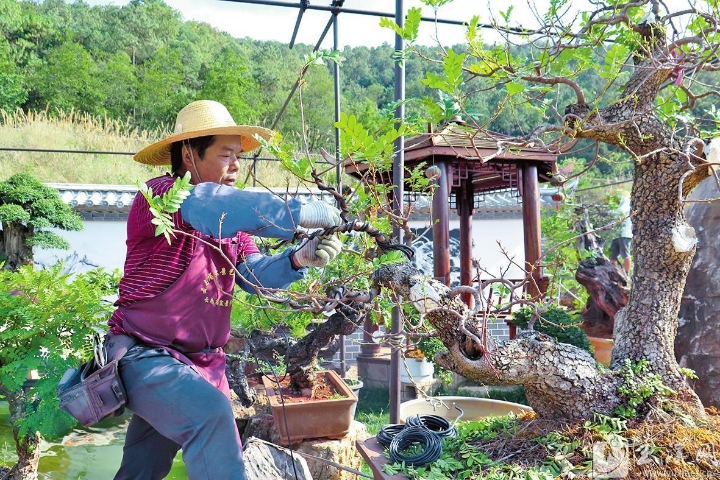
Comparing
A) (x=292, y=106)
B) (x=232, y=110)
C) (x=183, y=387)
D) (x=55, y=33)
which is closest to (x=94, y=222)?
(x=183, y=387)

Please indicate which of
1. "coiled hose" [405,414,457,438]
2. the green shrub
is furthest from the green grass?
"coiled hose" [405,414,457,438]

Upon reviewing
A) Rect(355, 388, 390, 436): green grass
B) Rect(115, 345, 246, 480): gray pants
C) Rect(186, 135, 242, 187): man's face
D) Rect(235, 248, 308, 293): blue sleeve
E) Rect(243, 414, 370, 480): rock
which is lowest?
Rect(355, 388, 390, 436): green grass

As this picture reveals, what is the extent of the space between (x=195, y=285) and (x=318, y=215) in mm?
511

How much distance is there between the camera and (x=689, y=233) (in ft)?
6.76

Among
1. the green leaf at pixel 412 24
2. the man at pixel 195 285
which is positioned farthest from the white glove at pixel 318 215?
the green leaf at pixel 412 24

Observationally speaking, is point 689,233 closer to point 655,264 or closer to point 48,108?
point 655,264

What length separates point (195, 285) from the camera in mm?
1841

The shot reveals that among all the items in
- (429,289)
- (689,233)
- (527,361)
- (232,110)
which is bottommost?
(527,361)

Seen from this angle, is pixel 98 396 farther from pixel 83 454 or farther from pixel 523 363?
pixel 83 454

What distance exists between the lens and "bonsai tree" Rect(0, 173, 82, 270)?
5.62m

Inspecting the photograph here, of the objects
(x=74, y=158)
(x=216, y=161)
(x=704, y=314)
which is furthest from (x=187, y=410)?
(x=74, y=158)

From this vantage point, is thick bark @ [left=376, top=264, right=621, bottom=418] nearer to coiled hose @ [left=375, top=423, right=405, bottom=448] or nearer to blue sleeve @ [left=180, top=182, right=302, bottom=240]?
coiled hose @ [left=375, top=423, right=405, bottom=448]

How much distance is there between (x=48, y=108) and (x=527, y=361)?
16949 mm

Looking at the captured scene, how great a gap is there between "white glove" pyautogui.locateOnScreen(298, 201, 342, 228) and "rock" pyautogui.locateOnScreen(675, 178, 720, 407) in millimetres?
2176
